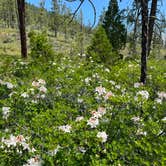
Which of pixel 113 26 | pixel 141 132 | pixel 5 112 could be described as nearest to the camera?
pixel 141 132

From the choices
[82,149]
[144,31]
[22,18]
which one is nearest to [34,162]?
[82,149]

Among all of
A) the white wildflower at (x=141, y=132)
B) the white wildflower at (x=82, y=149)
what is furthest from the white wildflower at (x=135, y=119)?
the white wildflower at (x=82, y=149)

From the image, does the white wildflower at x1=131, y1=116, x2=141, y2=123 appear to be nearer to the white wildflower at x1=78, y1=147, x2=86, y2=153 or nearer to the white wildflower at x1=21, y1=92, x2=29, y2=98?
the white wildflower at x1=78, y1=147, x2=86, y2=153

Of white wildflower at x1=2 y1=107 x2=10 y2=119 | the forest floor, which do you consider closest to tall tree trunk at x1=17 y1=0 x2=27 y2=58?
the forest floor

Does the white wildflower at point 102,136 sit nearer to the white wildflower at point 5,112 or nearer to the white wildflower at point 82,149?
the white wildflower at point 82,149

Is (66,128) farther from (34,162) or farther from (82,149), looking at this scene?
(34,162)

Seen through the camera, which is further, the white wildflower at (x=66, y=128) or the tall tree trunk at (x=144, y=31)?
the tall tree trunk at (x=144, y=31)

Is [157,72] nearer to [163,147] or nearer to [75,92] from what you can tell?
[75,92]

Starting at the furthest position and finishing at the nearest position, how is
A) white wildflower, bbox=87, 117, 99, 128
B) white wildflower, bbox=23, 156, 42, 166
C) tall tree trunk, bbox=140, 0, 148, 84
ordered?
tall tree trunk, bbox=140, 0, 148, 84, white wildflower, bbox=87, 117, 99, 128, white wildflower, bbox=23, 156, 42, 166

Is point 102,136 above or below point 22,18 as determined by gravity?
below

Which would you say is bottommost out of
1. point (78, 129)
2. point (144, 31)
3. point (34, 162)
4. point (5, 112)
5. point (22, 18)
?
point (34, 162)

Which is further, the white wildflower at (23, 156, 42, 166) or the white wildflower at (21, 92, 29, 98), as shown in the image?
the white wildflower at (21, 92, 29, 98)

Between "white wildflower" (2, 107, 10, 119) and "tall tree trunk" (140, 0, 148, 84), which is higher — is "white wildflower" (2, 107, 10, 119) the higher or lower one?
the lower one

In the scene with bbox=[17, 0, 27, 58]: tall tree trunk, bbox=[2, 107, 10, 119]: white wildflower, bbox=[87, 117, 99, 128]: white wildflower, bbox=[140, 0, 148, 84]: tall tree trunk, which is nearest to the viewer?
bbox=[87, 117, 99, 128]: white wildflower
